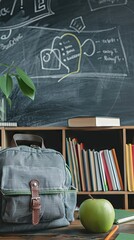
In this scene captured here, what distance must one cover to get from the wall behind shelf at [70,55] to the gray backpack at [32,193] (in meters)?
1.40

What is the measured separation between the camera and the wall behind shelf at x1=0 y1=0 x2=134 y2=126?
2.79m

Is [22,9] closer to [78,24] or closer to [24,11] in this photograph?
[24,11]

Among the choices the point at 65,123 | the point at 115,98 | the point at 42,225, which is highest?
the point at 115,98

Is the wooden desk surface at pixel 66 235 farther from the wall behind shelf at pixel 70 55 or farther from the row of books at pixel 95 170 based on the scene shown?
the wall behind shelf at pixel 70 55

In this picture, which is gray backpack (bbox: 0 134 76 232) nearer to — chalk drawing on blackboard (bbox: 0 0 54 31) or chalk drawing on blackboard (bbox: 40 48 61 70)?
chalk drawing on blackboard (bbox: 40 48 61 70)

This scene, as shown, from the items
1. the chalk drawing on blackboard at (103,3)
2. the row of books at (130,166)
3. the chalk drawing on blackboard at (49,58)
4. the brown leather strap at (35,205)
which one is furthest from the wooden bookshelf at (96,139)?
the brown leather strap at (35,205)

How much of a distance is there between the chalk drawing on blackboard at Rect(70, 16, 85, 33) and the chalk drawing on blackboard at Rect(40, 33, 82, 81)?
0.06 metres

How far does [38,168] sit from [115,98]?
1.51 metres

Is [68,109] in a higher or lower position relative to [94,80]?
lower

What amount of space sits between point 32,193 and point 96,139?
1.52m

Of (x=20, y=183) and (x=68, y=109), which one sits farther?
(x=68, y=109)

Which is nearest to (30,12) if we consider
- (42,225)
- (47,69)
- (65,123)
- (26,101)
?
(47,69)

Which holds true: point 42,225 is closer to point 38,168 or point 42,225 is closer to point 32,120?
point 38,168

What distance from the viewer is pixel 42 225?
1331 mm
